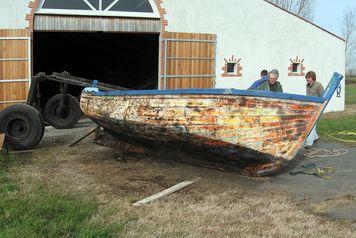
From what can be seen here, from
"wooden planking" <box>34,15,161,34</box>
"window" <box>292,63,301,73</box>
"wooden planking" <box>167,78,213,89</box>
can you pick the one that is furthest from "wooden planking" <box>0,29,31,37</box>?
"window" <box>292,63,301,73</box>

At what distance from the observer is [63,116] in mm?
12891

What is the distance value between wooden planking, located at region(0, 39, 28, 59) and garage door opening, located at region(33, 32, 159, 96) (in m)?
8.15

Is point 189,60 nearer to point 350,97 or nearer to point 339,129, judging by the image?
point 339,129

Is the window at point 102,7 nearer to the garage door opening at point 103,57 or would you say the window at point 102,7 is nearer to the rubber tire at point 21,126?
the rubber tire at point 21,126

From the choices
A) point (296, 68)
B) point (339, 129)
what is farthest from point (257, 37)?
point (339, 129)

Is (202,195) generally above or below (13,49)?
below

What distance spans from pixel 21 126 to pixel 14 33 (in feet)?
15.2

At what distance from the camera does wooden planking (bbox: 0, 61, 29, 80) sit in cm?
1336

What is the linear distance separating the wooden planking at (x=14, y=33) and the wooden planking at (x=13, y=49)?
0.53ft

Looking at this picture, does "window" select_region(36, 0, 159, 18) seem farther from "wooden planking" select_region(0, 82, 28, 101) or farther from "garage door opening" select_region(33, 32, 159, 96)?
"garage door opening" select_region(33, 32, 159, 96)

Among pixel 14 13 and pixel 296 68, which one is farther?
pixel 296 68

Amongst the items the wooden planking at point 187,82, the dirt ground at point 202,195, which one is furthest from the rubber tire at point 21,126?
the wooden planking at point 187,82

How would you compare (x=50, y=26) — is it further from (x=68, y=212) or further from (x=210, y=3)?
(x=68, y=212)

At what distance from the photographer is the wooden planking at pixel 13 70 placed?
13.4 meters
